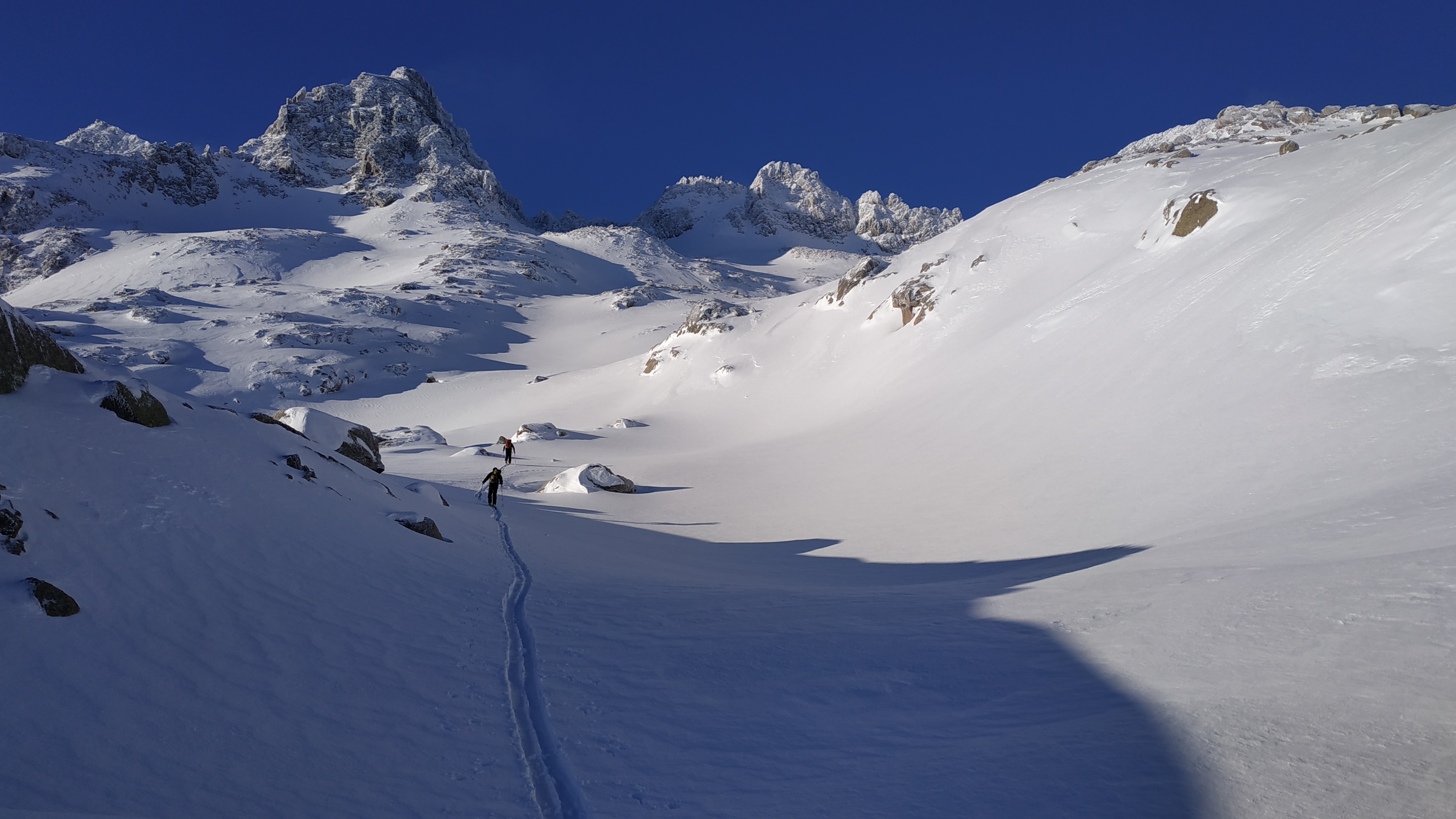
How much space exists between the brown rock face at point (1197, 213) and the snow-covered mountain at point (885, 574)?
0.13m

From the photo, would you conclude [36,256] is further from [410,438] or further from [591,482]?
[591,482]

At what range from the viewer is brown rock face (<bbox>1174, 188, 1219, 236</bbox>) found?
23.8 meters

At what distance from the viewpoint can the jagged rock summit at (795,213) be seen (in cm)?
17962

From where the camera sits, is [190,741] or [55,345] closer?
[190,741]

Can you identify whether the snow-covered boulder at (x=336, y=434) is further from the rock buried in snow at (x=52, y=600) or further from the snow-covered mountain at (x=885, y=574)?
the rock buried in snow at (x=52, y=600)

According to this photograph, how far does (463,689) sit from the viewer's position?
5285 millimetres

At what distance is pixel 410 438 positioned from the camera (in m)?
34.4

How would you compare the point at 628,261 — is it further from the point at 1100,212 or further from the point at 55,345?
the point at 55,345

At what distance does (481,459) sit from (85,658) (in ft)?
78.6

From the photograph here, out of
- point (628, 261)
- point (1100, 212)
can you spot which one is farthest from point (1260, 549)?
point (628, 261)

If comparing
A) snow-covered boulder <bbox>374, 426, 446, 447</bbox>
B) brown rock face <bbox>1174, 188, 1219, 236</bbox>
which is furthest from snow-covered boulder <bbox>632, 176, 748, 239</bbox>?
brown rock face <bbox>1174, 188, 1219, 236</bbox>

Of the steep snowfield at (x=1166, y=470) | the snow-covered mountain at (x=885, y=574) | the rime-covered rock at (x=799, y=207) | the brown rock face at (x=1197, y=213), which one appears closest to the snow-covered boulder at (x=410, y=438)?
the snow-covered mountain at (x=885, y=574)

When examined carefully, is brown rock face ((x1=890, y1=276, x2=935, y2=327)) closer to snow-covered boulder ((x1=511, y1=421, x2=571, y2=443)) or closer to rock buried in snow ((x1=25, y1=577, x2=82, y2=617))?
snow-covered boulder ((x1=511, y1=421, x2=571, y2=443))

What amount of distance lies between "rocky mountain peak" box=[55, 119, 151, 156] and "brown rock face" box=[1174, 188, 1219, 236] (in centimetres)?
21045
